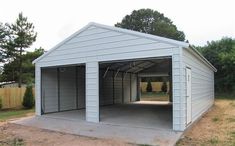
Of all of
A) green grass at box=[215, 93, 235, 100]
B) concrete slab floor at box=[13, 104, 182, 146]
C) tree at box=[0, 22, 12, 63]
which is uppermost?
tree at box=[0, 22, 12, 63]

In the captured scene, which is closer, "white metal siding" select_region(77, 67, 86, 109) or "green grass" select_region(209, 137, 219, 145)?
"green grass" select_region(209, 137, 219, 145)

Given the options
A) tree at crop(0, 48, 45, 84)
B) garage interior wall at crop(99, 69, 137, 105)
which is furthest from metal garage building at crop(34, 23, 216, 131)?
tree at crop(0, 48, 45, 84)

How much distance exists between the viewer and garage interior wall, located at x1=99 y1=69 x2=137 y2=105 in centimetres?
1648

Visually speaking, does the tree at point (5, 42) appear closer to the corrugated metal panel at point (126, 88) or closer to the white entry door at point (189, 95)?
the corrugated metal panel at point (126, 88)

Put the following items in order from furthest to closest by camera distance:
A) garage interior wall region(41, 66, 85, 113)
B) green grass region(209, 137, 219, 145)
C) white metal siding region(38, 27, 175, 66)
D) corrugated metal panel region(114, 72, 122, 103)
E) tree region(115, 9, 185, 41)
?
1. tree region(115, 9, 185, 41)
2. corrugated metal panel region(114, 72, 122, 103)
3. garage interior wall region(41, 66, 85, 113)
4. white metal siding region(38, 27, 175, 66)
5. green grass region(209, 137, 219, 145)

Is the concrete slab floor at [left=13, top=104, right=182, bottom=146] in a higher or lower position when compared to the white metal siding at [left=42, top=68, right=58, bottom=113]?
lower

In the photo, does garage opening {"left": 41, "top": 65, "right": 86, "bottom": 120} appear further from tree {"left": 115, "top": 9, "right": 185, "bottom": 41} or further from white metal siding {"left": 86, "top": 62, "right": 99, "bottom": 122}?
tree {"left": 115, "top": 9, "right": 185, "bottom": 41}

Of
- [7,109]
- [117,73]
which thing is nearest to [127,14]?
[117,73]

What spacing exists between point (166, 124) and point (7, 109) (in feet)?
36.5

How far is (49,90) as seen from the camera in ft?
41.2

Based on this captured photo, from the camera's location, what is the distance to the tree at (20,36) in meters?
24.9

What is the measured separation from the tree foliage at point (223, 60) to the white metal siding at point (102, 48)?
17.0 metres

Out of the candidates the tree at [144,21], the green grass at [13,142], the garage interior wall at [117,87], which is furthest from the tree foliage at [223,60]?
the green grass at [13,142]

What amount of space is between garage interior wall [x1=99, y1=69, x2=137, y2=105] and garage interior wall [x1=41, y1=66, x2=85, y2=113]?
170 cm
